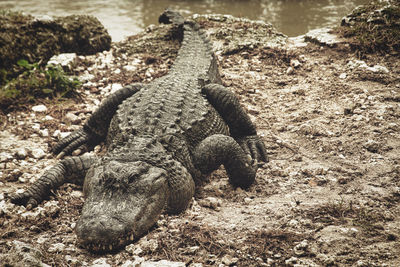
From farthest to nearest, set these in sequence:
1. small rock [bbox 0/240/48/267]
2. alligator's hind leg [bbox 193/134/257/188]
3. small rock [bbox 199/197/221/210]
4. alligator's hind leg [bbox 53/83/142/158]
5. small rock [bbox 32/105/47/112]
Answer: small rock [bbox 32/105/47/112] → alligator's hind leg [bbox 53/83/142/158] → alligator's hind leg [bbox 193/134/257/188] → small rock [bbox 199/197/221/210] → small rock [bbox 0/240/48/267]

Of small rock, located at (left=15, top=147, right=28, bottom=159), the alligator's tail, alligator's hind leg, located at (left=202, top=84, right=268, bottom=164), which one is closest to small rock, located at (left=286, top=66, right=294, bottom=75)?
alligator's hind leg, located at (left=202, top=84, right=268, bottom=164)

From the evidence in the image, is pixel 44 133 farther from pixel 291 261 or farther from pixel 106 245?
pixel 291 261

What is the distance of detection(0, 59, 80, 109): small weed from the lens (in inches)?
192

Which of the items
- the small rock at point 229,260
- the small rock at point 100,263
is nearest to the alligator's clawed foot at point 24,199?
the small rock at point 100,263

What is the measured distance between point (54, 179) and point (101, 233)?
1301 mm

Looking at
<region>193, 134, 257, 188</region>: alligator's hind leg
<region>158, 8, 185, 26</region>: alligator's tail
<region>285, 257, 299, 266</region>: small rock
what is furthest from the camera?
<region>158, 8, 185, 26</region>: alligator's tail

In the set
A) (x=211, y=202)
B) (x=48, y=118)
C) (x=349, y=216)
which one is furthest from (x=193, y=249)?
(x=48, y=118)

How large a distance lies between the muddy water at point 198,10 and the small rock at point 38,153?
478 centimetres

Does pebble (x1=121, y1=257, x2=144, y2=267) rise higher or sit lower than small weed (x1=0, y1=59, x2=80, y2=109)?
lower

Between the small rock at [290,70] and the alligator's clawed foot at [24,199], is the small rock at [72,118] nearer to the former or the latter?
A: the alligator's clawed foot at [24,199]

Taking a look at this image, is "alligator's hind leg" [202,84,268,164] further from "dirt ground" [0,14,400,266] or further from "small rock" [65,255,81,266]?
"small rock" [65,255,81,266]

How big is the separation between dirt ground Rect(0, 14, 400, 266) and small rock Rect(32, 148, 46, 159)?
2cm

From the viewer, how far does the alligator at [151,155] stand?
7.86 ft

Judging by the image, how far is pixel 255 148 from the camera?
3936 mm
